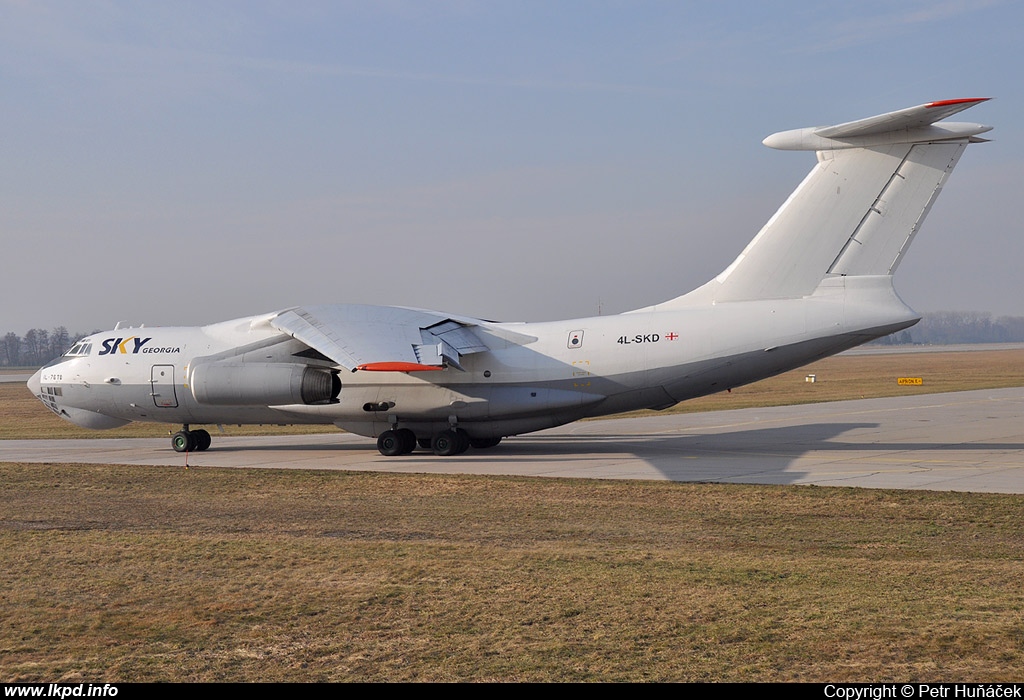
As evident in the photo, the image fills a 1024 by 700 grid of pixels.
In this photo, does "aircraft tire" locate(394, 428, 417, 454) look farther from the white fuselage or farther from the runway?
the runway

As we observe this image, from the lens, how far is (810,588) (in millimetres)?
7500

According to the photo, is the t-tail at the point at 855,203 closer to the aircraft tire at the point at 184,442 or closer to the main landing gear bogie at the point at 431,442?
the main landing gear bogie at the point at 431,442

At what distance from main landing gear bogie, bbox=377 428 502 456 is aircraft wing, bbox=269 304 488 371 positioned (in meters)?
1.81

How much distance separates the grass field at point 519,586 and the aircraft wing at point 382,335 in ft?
9.34

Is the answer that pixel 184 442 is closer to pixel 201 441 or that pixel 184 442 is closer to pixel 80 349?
pixel 201 441

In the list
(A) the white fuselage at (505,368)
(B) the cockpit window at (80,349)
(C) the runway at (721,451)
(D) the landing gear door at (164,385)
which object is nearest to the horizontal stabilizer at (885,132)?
(A) the white fuselage at (505,368)

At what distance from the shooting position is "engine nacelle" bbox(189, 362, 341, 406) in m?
18.8

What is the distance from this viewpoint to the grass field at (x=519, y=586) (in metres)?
5.75

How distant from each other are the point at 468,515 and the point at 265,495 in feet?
12.2

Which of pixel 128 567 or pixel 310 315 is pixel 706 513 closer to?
pixel 128 567

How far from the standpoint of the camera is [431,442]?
20.0 m

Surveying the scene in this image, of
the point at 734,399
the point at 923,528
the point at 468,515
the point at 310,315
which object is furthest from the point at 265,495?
the point at 734,399

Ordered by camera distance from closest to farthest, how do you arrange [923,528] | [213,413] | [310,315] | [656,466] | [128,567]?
[128,567]
[923,528]
[656,466]
[310,315]
[213,413]

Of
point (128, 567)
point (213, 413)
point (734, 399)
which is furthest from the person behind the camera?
point (734, 399)
